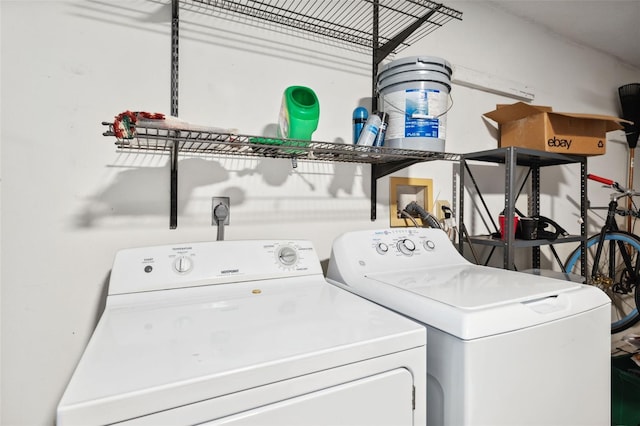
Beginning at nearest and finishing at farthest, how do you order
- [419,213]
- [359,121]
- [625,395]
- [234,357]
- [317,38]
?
[234,357] → [359,121] → [317,38] → [419,213] → [625,395]

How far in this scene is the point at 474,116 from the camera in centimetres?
201

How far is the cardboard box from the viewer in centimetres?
172

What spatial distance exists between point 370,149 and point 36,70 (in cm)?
111

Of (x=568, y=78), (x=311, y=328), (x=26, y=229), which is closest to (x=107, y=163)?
(x=26, y=229)

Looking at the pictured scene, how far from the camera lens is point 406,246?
1329 mm

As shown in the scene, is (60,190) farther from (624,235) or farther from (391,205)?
(624,235)

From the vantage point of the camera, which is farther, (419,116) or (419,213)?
(419,213)

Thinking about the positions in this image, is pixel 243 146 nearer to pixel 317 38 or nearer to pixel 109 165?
pixel 109 165

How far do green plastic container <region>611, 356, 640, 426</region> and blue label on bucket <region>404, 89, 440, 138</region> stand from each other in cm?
178

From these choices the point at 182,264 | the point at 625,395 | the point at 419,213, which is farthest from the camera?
the point at 625,395

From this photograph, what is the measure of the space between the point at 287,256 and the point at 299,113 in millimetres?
486

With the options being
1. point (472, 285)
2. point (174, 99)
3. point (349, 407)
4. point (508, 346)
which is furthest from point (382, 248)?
point (174, 99)

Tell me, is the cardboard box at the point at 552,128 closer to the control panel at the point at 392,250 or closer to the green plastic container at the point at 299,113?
the control panel at the point at 392,250

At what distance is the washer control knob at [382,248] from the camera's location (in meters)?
1.26
